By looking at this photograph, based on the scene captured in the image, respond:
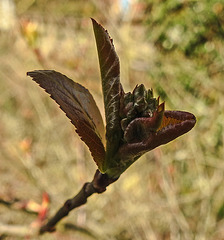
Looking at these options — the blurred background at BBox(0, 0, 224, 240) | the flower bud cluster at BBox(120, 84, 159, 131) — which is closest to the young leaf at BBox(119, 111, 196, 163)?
the flower bud cluster at BBox(120, 84, 159, 131)

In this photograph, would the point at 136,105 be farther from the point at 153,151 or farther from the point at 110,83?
the point at 153,151

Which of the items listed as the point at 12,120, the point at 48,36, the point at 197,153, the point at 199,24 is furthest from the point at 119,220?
the point at 48,36

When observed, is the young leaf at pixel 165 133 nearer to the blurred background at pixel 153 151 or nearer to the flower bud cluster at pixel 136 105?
the flower bud cluster at pixel 136 105

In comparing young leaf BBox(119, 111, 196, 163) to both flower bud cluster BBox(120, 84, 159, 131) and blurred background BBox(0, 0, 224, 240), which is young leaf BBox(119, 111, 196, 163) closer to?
flower bud cluster BBox(120, 84, 159, 131)

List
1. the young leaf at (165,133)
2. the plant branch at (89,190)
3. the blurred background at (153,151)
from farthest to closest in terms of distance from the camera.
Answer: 1. the blurred background at (153,151)
2. the plant branch at (89,190)
3. the young leaf at (165,133)

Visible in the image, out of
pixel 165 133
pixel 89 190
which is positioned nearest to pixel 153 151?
pixel 89 190

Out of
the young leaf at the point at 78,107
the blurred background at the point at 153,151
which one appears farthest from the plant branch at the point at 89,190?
the blurred background at the point at 153,151

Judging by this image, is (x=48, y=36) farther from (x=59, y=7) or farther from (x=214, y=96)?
(x=214, y=96)
